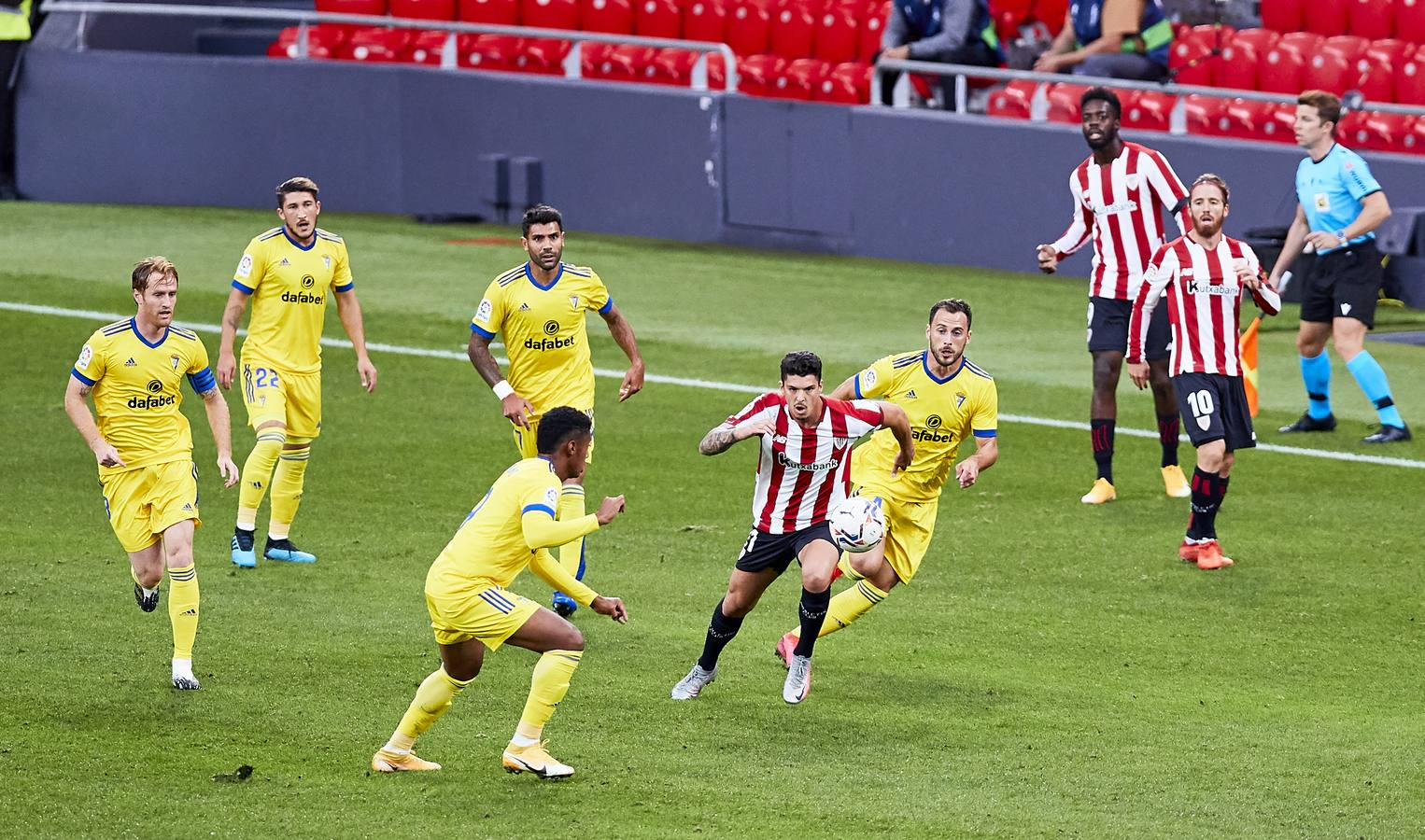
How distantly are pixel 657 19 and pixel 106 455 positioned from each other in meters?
18.5

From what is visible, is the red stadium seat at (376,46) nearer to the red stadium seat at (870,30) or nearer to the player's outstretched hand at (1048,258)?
the red stadium seat at (870,30)

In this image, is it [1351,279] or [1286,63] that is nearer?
[1351,279]

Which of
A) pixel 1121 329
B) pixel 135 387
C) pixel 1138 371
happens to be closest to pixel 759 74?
pixel 1121 329

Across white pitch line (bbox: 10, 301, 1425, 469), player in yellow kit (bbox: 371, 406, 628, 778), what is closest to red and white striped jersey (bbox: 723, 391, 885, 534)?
player in yellow kit (bbox: 371, 406, 628, 778)

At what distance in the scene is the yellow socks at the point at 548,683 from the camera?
25.8 ft

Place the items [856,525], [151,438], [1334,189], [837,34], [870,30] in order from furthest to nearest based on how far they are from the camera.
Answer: [837,34] < [870,30] < [1334,189] < [151,438] < [856,525]

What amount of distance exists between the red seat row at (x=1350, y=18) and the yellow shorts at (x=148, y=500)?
16712 millimetres

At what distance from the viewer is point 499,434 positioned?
1518 cm

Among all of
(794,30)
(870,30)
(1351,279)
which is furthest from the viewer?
(794,30)

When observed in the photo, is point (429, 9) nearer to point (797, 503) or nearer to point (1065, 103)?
point (1065, 103)

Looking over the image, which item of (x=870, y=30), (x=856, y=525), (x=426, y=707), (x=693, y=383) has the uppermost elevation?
(x=870, y=30)

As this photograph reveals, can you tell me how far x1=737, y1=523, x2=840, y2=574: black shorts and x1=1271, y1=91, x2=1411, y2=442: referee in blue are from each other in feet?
19.6

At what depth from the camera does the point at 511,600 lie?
7871 mm

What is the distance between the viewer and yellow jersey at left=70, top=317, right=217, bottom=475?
30.8 feet
